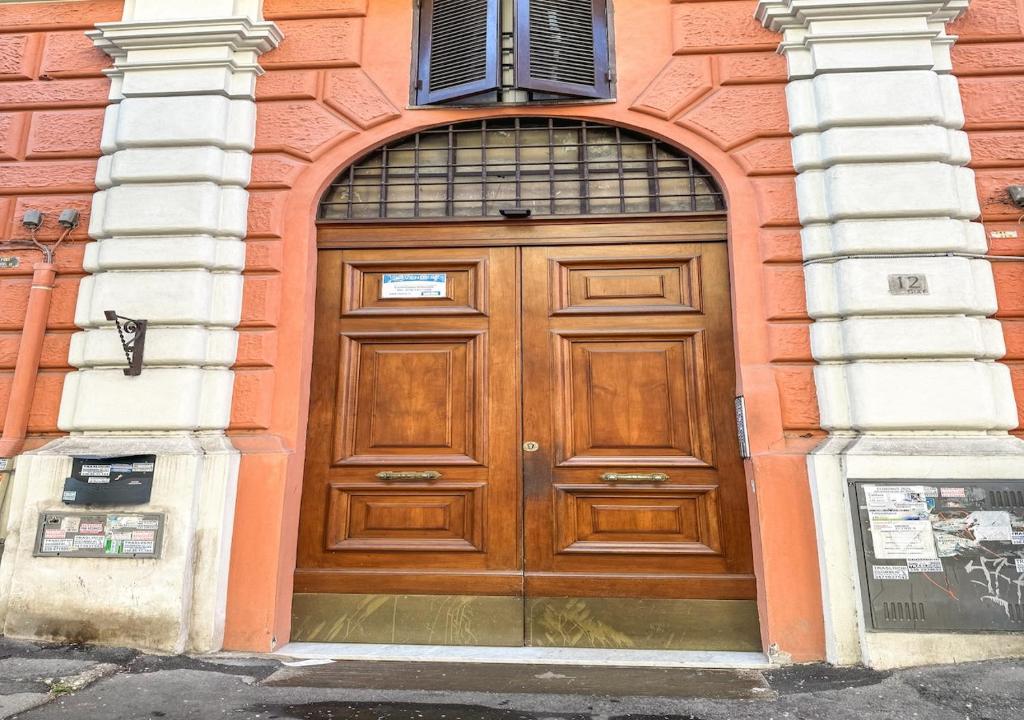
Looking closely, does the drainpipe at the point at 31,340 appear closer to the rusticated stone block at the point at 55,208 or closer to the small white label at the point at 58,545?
the rusticated stone block at the point at 55,208

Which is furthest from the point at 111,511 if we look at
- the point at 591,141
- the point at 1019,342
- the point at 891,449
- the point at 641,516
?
the point at 1019,342

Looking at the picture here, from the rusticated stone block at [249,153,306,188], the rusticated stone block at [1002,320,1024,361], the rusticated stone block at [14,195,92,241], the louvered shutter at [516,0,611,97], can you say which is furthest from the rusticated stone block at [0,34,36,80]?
the rusticated stone block at [1002,320,1024,361]

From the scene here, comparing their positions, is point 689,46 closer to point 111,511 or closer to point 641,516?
point 641,516

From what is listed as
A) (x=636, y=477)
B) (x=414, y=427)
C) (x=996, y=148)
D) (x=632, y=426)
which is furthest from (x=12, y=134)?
(x=996, y=148)

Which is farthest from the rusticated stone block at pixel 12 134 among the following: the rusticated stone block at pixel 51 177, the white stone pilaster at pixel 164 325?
the white stone pilaster at pixel 164 325

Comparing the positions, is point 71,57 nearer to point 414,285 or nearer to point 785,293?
point 414,285

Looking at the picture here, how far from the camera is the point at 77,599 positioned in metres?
3.97

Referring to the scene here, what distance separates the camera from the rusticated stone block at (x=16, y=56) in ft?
17.1

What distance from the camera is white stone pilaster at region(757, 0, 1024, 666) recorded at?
380cm

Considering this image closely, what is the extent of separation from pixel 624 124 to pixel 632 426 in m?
2.36

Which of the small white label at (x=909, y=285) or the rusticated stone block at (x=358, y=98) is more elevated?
the rusticated stone block at (x=358, y=98)

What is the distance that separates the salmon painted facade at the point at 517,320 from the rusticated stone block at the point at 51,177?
0.02 metres

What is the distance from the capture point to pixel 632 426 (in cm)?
439

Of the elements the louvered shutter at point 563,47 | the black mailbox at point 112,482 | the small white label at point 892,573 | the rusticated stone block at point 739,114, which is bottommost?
the small white label at point 892,573
